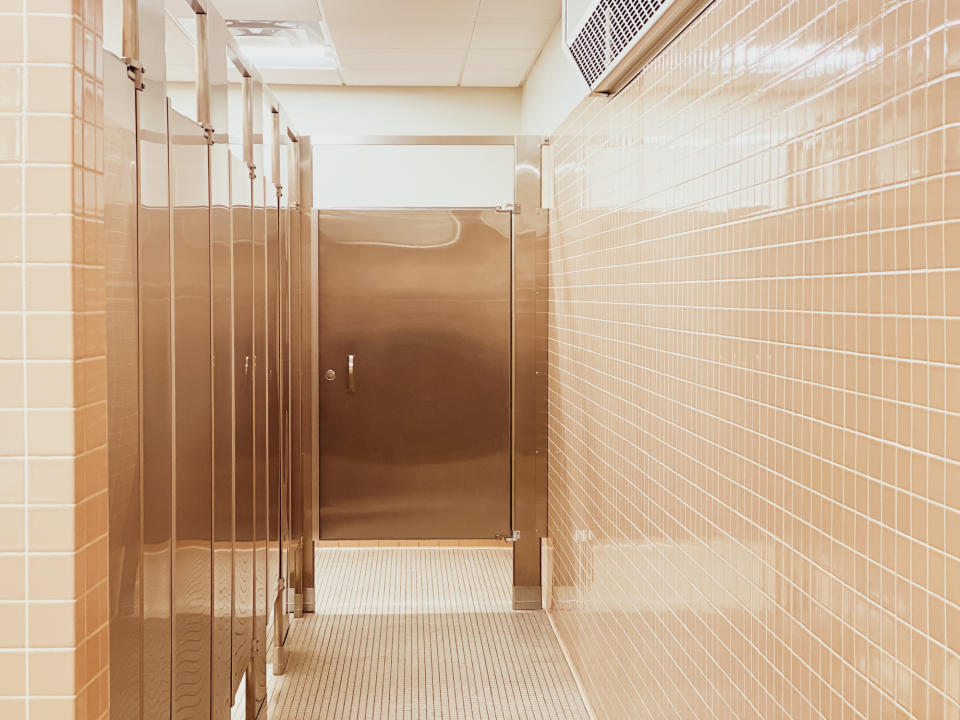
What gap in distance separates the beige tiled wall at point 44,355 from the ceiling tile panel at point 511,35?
3099mm

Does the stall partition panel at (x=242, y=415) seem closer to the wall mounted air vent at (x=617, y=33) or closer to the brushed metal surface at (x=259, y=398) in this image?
the brushed metal surface at (x=259, y=398)

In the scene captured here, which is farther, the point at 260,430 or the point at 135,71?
the point at 260,430

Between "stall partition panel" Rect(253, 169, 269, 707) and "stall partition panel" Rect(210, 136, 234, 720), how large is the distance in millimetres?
374

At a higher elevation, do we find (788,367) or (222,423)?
(788,367)

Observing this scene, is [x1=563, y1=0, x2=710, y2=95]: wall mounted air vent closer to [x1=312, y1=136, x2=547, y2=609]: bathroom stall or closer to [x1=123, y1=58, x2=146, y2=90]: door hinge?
[x1=123, y1=58, x2=146, y2=90]: door hinge

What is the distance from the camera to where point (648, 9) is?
2.04m

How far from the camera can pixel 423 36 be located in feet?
14.3

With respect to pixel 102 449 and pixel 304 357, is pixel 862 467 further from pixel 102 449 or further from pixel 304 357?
pixel 304 357

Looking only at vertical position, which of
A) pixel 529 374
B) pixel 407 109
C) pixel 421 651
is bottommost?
pixel 421 651

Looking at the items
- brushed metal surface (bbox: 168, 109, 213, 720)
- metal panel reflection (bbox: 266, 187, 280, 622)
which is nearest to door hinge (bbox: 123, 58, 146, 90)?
brushed metal surface (bbox: 168, 109, 213, 720)

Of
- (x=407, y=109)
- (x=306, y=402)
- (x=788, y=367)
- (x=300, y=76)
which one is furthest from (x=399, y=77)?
(x=788, y=367)

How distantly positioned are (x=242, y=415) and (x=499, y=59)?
109 inches

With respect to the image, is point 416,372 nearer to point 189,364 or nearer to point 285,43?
point 285,43

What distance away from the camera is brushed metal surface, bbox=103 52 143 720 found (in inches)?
57.0
